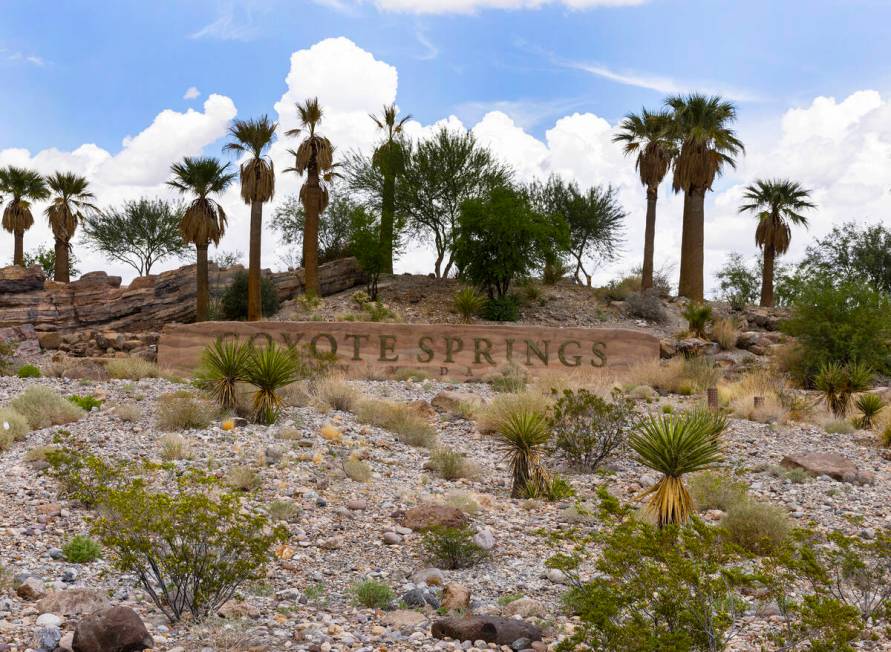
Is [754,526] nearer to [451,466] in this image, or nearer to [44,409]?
[451,466]

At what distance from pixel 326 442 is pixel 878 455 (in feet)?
28.9

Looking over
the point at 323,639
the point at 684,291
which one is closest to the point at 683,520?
the point at 323,639

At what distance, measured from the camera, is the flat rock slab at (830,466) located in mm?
12719

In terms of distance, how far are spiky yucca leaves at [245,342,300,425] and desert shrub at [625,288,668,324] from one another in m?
23.9

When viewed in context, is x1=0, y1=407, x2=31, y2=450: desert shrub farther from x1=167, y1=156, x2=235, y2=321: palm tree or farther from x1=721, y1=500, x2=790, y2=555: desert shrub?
x1=167, y1=156, x2=235, y2=321: palm tree

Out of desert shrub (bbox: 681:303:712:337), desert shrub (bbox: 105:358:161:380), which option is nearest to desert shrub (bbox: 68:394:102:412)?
desert shrub (bbox: 105:358:161:380)

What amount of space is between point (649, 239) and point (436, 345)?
18.7 m

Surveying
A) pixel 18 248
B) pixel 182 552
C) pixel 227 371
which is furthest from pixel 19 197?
pixel 182 552

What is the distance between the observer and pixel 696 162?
124 ft

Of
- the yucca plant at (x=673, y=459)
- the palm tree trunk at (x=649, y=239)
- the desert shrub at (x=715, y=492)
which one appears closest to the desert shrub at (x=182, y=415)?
the yucca plant at (x=673, y=459)

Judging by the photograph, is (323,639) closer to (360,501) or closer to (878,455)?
(360,501)

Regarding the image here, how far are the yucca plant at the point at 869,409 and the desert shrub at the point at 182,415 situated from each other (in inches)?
467

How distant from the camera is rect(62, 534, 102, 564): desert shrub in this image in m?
8.29

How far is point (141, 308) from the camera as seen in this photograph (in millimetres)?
34531
